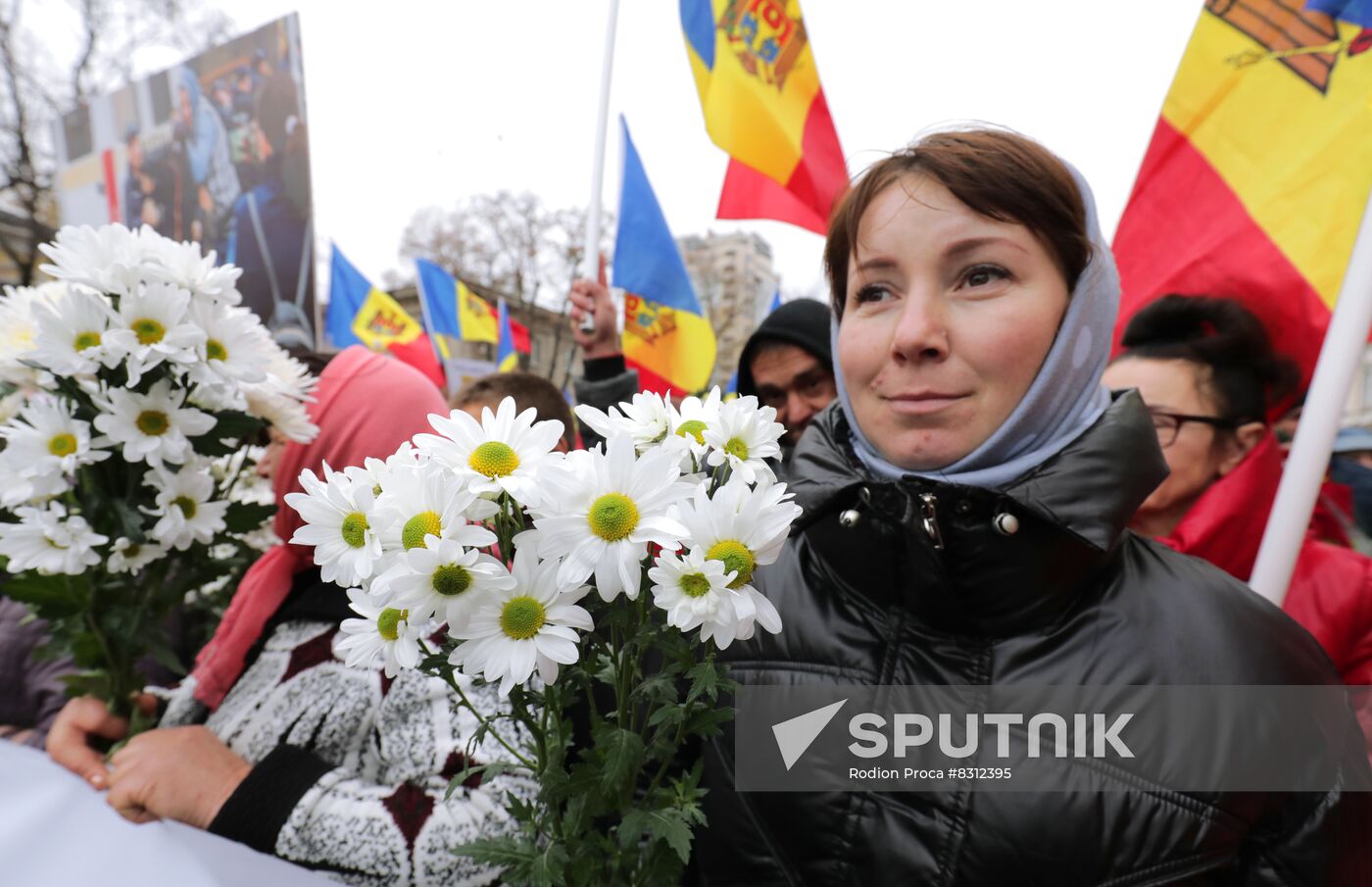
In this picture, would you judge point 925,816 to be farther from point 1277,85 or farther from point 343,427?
point 1277,85

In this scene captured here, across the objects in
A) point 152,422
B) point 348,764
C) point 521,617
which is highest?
point 152,422

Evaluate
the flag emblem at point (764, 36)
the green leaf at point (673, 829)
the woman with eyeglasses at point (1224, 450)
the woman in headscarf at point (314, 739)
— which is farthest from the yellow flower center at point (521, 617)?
the flag emblem at point (764, 36)

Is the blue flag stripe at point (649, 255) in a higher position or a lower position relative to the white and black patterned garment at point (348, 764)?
higher

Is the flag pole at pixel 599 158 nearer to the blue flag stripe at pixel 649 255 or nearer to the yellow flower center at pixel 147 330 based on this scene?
the blue flag stripe at pixel 649 255

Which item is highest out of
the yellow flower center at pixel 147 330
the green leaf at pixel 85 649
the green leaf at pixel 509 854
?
the yellow flower center at pixel 147 330

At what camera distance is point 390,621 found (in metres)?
0.70

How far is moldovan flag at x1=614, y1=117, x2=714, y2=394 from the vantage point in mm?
4070

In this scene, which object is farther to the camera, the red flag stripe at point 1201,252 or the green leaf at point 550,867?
the red flag stripe at point 1201,252

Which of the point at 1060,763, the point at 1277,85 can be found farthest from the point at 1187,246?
the point at 1060,763

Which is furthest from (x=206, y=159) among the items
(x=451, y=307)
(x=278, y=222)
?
(x=451, y=307)

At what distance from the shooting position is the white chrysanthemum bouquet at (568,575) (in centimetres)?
65

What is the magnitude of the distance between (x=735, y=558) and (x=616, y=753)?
210 millimetres

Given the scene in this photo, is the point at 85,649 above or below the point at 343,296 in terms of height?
below

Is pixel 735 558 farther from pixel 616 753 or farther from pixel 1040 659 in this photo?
pixel 1040 659
